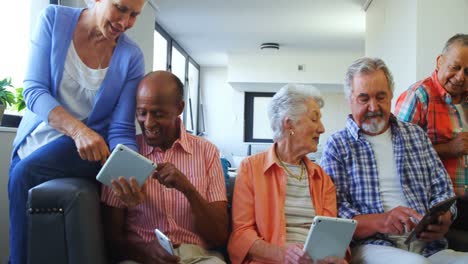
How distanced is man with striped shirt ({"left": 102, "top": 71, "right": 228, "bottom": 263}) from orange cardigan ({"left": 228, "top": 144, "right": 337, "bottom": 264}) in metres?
0.06

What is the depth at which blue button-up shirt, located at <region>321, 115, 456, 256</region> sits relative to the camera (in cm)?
161

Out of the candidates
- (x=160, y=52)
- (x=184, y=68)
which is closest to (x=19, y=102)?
(x=160, y=52)

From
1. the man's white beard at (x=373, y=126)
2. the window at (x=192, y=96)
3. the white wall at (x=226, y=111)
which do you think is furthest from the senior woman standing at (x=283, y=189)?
the white wall at (x=226, y=111)

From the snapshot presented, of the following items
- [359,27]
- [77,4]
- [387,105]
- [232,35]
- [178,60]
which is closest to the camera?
[387,105]

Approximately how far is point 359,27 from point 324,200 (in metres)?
4.45

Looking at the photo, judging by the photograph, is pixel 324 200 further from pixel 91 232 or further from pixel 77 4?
pixel 77 4

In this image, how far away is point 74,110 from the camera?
1486mm

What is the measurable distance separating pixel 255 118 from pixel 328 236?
6.80 meters

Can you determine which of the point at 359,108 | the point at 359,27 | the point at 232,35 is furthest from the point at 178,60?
the point at 359,108

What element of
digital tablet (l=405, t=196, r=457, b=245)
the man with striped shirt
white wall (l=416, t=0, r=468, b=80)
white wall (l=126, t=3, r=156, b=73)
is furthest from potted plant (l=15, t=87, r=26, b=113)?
white wall (l=416, t=0, r=468, b=80)

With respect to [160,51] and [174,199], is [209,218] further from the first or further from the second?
[160,51]

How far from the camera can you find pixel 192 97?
7914mm

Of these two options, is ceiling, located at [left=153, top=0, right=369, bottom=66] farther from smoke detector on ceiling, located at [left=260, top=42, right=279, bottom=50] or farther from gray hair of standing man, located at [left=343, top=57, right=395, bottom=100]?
gray hair of standing man, located at [left=343, top=57, right=395, bottom=100]

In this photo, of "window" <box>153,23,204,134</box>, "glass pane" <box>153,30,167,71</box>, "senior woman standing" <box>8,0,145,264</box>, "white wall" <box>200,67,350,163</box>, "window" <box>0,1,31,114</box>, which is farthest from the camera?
"white wall" <box>200,67,350,163</box>
